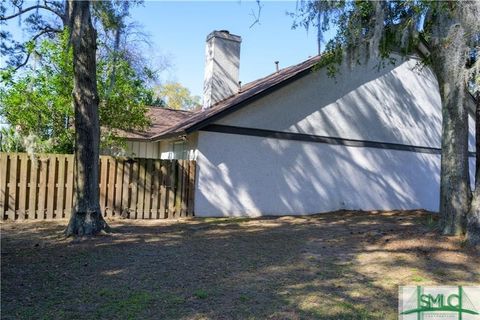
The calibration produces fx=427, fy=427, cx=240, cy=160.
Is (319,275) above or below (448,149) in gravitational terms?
below

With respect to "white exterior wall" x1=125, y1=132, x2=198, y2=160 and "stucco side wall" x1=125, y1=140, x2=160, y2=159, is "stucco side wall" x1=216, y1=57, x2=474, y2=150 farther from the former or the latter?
"stucco side wall" x1=125, y1=140, x2=160, y2=159

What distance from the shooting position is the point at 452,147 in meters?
7.53

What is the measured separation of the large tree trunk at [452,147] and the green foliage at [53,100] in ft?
26.1

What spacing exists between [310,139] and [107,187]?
20.8 ft

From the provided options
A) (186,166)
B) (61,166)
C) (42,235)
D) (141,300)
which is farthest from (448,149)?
(61,166)

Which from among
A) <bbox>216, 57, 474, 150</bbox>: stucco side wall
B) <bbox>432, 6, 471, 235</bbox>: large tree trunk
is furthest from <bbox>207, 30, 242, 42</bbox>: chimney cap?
<bbox>432, 6, 471, 235</bbox>: large tree trunk

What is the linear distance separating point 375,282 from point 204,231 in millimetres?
4709

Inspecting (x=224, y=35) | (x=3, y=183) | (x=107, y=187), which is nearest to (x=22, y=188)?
(x=3, y=183)

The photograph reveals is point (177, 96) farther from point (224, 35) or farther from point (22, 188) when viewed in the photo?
point (22, 188)

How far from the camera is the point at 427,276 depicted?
5738 mm

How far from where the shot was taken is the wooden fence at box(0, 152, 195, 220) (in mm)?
10391

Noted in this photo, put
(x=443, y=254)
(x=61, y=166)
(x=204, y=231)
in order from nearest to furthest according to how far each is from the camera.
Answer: (x=443, y=254)
(x=204, y=231)
(x=61, y=166)

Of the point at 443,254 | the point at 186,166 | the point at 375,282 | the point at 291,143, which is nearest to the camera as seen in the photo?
the point at 375,282

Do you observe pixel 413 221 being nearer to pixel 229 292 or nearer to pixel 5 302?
pixel 229 292
